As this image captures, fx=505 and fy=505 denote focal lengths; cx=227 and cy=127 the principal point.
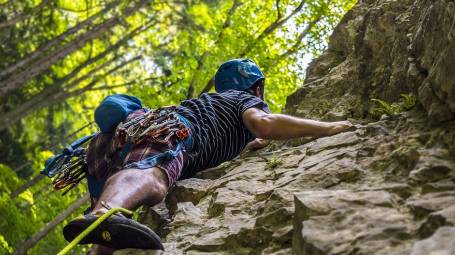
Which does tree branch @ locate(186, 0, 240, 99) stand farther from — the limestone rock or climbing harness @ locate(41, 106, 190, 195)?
the limestone rock

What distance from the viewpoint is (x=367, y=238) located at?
210 centimetres

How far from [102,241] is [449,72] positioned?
2098mm

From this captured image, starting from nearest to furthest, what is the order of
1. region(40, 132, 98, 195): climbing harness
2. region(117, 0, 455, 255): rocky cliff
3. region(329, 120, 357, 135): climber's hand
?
region(117, 0, 455, 255): rocky cliff < region(329, 120, 357, 135): climber's hand < region(40, 132, 98, 195): climbing harness

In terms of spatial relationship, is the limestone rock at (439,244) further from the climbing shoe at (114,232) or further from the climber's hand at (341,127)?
the climber's hand at (341,127)

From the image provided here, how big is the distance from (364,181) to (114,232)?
138cm

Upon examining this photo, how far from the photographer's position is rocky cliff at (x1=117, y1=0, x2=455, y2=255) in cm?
217

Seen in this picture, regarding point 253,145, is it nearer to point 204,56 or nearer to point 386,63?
point 386,63

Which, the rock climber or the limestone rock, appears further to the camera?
the rock climber

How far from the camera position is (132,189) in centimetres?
312

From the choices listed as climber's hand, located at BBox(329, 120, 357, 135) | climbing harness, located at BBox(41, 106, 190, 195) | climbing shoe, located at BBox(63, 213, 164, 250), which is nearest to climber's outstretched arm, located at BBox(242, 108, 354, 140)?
climber's hand, located at BBox(329, 120, 357, 135)

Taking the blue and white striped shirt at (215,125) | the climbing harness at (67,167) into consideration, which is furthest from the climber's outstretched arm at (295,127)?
the climbing harness at (67,167)

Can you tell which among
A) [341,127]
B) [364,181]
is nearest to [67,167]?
[341,127]

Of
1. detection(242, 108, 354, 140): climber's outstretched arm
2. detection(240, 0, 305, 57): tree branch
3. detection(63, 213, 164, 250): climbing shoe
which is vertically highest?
detection(240, 0, 305, 57): tree branch

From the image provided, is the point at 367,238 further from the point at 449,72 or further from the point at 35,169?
the point at 35,169
